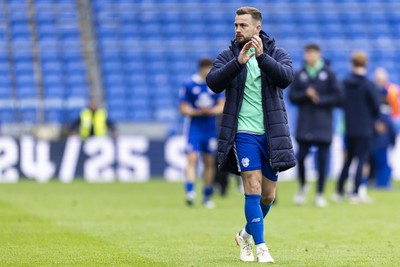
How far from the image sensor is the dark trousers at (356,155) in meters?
16.1

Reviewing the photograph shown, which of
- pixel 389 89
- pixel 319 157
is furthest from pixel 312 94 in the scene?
pixel 389 89

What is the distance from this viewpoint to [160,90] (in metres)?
26.5

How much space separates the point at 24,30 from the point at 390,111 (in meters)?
11.2

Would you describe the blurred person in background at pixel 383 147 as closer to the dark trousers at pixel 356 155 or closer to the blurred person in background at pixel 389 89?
the blurred person in background at pixel 389 89

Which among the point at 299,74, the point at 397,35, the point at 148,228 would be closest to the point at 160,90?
the point at 397,35

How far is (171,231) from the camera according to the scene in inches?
428

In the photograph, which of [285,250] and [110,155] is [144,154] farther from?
[285,250]

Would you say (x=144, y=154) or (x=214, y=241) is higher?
(x=214, y=241)

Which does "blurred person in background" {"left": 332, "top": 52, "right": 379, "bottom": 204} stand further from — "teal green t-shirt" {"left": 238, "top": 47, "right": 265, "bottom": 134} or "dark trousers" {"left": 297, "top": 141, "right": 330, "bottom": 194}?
"teal green t-shirt" {"left": 238, "top": 47, "right": 265, "bottom": 134}

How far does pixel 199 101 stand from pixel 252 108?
22.1 feet

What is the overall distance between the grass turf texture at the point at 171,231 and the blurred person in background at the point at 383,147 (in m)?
2.65

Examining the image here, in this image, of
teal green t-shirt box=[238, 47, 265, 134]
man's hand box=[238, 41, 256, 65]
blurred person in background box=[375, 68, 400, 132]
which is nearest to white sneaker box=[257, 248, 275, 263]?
teal green t-shirt box=[238, 47, 265, 134]

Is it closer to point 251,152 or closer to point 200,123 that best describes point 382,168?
point 200,123

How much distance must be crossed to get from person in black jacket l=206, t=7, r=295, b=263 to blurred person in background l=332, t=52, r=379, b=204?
8077 mm
